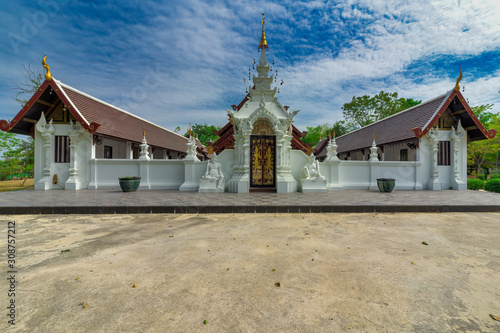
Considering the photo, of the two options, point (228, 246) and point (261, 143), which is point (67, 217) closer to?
point (228, 246)

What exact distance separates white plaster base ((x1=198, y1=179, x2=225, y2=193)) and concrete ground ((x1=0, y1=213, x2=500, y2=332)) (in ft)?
17.3

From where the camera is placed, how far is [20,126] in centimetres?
1100

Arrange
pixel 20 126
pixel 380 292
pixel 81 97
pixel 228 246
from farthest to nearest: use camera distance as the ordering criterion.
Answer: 1. pixel 81 97
2. pixel 20 126
3. pixel 228 246
4. pixel 380 292

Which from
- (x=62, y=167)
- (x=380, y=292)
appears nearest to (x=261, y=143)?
(x=380, y=292)

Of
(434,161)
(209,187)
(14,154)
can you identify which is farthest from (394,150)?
(14,154)

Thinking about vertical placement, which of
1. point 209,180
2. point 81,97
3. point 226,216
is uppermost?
point 81,97

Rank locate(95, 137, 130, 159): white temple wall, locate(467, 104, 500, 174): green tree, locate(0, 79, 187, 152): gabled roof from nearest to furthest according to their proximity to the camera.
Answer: locate(0, 79, 187, 152): gabled roof, locate(95, 137, 130, 159): white temple wall, locate(467, 104, 500, 174): green tree

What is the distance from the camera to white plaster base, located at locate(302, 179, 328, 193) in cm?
1002

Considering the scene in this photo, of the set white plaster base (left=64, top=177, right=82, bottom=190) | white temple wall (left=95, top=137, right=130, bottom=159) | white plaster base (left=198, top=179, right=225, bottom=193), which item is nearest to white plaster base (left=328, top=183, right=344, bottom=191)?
white plaster base (left=198, top=179, right=225, bottom=193)

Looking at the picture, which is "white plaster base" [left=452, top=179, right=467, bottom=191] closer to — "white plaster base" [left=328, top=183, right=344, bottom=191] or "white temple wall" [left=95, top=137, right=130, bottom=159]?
"white plaster base" [left=328, top=183, right=344, bottom=191]

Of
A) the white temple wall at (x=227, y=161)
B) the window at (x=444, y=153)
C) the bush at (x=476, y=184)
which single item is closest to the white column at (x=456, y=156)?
the window at (x=444, y=153)

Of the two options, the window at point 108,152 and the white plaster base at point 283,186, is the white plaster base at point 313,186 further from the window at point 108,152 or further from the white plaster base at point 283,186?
the window at point 108,152

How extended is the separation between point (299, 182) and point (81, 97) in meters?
13.6

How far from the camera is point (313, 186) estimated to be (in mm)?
10070
